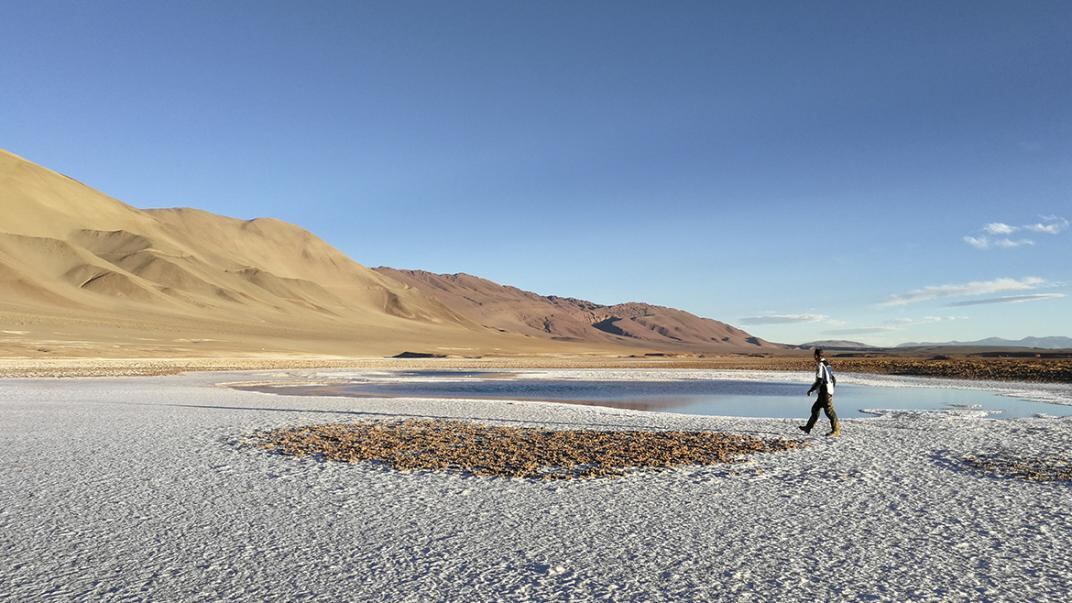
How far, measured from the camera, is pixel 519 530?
8016 millimetres

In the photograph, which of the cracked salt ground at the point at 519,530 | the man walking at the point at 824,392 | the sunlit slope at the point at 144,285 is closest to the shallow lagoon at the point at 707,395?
the man walking at the point at 824,392

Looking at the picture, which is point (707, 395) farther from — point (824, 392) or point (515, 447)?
point (515, 447)

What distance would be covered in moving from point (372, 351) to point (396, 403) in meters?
83.3

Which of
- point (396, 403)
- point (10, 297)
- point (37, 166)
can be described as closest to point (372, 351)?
point (10, 297)

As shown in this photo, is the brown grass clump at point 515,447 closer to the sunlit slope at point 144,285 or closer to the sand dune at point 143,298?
the sand dune at point 143,298

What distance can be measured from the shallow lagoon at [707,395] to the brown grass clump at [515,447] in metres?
7.74

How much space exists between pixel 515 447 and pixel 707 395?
58.8 ft

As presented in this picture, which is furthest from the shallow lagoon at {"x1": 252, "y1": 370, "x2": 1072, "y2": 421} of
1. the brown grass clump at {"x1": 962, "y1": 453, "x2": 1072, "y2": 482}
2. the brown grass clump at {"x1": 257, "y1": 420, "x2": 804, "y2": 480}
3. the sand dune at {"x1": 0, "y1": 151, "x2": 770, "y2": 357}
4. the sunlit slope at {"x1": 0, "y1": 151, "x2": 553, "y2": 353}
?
the sunlit slope at {"x1": 0, "y1": 151, "x2": 553, "y2": 353}

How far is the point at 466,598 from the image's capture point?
597cm

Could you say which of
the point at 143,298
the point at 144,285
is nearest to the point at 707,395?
the point at 143,298

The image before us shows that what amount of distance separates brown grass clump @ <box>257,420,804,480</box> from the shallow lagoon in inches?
305

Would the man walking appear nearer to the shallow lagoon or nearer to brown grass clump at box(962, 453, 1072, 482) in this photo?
brown grass clump at box(962, 453, 1072, 482)

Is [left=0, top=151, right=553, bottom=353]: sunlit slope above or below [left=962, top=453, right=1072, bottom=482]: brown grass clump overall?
above

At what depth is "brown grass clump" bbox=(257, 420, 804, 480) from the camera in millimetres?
11898
